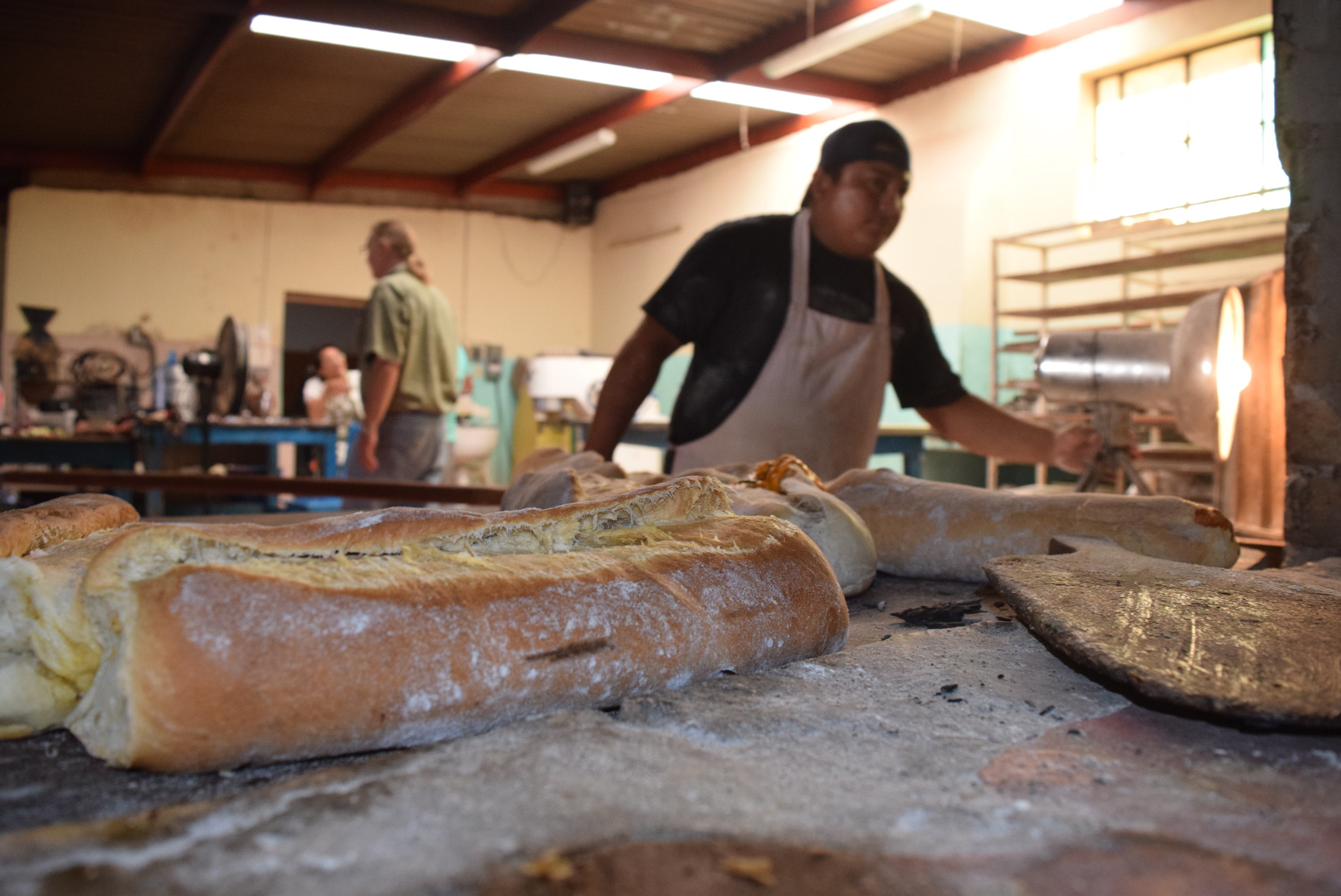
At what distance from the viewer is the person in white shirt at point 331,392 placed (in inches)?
293

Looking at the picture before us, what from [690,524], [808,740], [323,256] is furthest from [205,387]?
[323,256]

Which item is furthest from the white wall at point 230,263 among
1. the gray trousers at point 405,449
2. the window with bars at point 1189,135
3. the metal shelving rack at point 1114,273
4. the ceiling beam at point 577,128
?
the window with bars at point 1189,135

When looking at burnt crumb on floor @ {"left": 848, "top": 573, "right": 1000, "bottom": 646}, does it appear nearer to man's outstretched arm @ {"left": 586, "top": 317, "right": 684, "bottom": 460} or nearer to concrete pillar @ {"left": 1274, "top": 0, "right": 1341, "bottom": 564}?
concrete pillar @ {"left": 1274, "top": 0, "right": 1341, "bottom": 564}

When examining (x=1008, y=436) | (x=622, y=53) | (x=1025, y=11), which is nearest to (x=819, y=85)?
(x=622, y=53)

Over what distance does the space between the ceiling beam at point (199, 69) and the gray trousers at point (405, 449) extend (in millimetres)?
3338

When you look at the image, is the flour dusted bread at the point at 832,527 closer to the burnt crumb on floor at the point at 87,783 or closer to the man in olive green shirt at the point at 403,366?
the burnt crumb on floor at the point at 87,783

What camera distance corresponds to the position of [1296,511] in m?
1.55

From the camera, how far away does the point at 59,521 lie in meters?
1.01

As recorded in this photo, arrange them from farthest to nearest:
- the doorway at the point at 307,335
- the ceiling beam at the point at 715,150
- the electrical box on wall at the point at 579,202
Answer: the doorway at the point at 307,335 < the electrical box on wall at the point at 579,202 < the ceiling beam at the point at 715,150

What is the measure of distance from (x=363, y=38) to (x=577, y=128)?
264cm

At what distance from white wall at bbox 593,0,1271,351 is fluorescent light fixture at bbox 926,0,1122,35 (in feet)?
0.64

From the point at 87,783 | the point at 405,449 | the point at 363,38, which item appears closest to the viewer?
the point at 87,783

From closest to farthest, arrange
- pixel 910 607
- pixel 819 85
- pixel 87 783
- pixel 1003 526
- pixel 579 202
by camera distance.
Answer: pixel 87 783, pixel 910 607, pixel 1003 526, pixel 819 85, pixel 579 202

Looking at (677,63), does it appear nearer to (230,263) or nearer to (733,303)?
(733,303)
